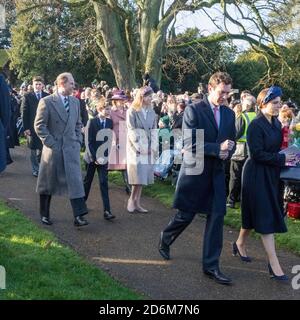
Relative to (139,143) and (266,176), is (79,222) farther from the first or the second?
(266,176)

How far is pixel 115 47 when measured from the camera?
20.8m

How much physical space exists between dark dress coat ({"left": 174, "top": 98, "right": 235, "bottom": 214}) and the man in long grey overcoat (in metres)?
1.97

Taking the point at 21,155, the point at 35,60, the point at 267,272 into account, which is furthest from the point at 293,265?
the point at 35,60

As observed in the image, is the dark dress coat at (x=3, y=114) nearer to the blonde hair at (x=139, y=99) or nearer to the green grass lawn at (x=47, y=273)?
the green grass lawn at (x=47, y=273)

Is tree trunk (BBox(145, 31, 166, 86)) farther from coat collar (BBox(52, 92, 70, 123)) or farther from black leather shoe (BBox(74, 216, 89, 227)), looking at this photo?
black leather shoe (BBox(74, 216, 89, 227))

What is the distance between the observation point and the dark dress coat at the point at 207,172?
585 cm

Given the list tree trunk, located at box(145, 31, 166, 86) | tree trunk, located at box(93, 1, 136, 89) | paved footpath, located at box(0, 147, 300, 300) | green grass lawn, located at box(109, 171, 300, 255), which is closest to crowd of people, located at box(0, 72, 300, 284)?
paved footpath, located at box(0, 147, 300, 300)

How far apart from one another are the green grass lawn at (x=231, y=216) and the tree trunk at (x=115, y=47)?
9.71 meters

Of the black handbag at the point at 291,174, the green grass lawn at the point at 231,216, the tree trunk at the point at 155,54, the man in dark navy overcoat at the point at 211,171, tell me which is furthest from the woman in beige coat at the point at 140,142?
the tree trunk at the point at 155,54

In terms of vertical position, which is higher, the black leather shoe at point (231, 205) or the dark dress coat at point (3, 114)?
the dark dress coat at point (3, 114)

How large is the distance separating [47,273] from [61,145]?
233cm

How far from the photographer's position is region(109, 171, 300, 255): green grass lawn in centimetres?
730

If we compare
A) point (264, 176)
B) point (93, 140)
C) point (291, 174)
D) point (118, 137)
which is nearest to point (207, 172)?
point (264, 176)
